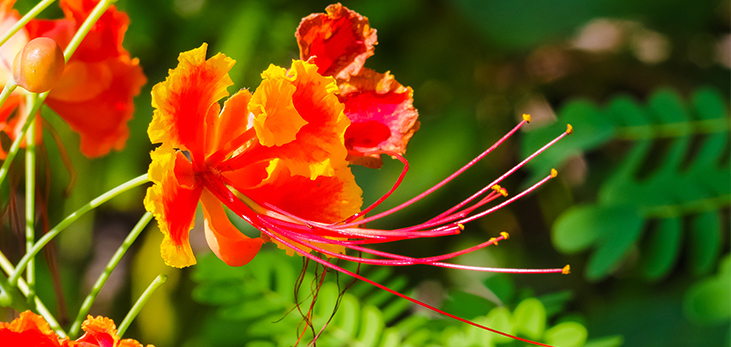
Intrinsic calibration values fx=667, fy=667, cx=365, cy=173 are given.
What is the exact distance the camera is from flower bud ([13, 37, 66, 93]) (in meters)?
0.58

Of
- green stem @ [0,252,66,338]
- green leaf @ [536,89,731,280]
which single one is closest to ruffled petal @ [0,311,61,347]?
green stem @ [0,252,66,338]

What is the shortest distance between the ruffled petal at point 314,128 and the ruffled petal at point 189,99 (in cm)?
6

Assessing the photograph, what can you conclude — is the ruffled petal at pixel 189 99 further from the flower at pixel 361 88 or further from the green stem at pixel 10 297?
the green stem at pixel 10 297

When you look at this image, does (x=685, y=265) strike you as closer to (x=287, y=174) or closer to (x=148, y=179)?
(x=287, y=174)

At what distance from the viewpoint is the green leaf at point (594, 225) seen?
1476 mm

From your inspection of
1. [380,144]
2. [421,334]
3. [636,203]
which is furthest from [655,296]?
[380,144]

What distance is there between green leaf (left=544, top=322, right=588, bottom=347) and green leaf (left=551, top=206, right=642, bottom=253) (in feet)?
2.03

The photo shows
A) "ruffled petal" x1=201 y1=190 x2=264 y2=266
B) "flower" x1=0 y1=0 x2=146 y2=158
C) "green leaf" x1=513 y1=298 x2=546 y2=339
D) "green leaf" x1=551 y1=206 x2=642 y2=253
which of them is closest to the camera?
"ruffled petal" x1=201 y1=190 x2=264 y2=266

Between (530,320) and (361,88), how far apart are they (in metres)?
0.41

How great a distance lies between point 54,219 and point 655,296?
1911 millimetres

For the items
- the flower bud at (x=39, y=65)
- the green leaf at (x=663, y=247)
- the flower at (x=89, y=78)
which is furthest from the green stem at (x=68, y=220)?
the green leaf at (x=663, y=247)

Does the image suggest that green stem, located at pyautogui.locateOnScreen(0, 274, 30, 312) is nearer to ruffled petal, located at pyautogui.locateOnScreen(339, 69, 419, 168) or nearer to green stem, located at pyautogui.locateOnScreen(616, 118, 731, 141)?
ruffled petal, located at pyautogui.locateOnScreen(339, 69, 419, 168)

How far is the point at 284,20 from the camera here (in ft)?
6.70

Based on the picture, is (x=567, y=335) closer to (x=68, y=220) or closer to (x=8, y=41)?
(x=68, y=220)
